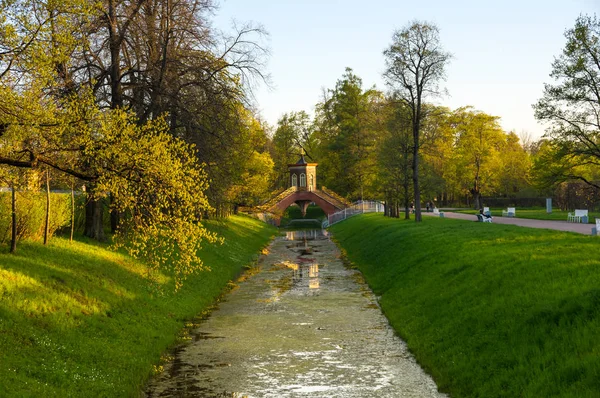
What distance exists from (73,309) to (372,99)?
90192 millimetres

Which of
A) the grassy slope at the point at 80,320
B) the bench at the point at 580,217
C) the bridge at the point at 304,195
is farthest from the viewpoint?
the bridge at the point at 304,195

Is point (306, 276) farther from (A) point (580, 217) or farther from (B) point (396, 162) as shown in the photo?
(B) point (396, 162)

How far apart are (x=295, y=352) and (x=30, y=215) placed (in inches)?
416

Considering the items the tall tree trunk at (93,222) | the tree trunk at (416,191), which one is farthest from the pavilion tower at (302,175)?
the tall tree trunk at (93,222)

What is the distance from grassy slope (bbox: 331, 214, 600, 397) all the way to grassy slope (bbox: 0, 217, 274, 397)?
7955 millimetres

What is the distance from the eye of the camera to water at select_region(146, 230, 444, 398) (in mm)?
14820


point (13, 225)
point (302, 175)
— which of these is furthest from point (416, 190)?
point (302, 175)

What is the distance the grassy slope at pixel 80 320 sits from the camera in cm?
1344

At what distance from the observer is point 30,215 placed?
69.6 ft

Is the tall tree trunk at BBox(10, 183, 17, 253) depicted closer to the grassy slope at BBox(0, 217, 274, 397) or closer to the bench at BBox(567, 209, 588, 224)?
the grassy slope at BBox(0, 217, 274, 397)

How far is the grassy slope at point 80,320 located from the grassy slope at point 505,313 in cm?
795

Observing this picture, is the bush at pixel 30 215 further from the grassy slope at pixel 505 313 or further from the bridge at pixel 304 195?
the bridge at pixel 304 195

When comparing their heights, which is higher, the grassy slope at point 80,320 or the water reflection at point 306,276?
the grassy slope at point 80,320

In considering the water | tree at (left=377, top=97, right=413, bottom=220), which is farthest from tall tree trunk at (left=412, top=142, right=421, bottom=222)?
the water
